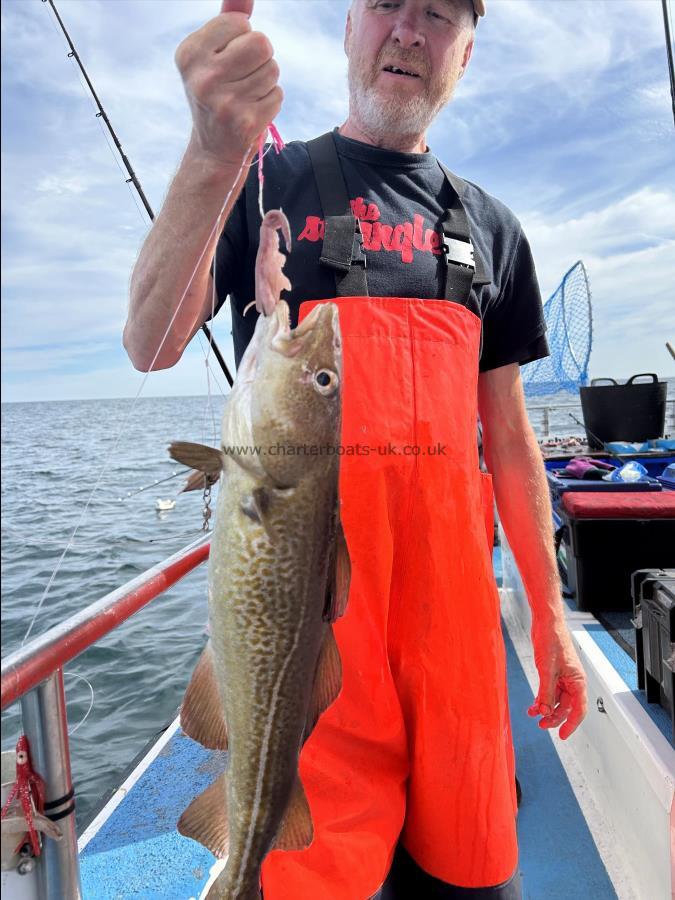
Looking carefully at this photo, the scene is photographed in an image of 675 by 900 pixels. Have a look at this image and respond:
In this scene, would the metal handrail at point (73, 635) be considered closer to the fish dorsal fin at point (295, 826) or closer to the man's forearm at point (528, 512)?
the fish dorsal fin at point (295, 826)

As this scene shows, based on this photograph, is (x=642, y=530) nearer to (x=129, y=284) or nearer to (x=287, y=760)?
(x=287, y=760)

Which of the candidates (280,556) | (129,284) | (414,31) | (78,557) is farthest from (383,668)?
(78,557)

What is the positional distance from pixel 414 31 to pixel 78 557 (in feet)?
41.6

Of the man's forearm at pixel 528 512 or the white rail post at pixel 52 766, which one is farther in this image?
the man's forearm at pixel 528 512

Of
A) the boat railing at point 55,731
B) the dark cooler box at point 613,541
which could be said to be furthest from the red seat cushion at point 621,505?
the boat railing at point 55,731

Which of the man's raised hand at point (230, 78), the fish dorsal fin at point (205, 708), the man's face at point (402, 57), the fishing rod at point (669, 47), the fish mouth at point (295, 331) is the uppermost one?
the fishing rod at point (669, 47)

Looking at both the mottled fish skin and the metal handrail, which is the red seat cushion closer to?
the metal handrail

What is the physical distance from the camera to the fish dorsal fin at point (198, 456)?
1.43m

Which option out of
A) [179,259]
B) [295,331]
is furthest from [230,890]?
[179,259]

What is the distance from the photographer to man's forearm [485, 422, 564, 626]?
2.52 meters

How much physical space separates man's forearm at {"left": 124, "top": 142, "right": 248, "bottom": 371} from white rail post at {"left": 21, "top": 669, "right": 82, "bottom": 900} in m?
0.85

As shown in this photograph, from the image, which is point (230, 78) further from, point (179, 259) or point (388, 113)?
point (388, 113)

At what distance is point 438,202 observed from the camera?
2.31 metres

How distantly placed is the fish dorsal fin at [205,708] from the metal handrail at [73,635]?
0.95 ft
